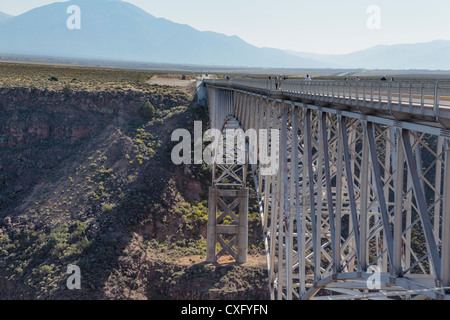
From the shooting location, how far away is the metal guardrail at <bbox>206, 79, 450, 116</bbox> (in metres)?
11.0

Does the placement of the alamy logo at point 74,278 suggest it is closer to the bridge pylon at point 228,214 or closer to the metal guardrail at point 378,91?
the bridge pylon at point 228,214

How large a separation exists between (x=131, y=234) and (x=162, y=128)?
15950mm

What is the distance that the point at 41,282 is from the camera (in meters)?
36.6

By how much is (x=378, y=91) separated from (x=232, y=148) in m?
23.2

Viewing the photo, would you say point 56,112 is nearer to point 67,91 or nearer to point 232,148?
point 67,91

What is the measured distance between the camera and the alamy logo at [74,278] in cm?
3584

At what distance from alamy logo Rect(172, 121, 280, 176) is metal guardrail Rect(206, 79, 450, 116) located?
2978mm

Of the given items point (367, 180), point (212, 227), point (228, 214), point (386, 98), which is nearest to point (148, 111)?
point (228, 214)

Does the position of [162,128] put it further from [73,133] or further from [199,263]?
[199,263]

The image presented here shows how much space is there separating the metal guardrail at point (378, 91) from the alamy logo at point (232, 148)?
298 centimetres

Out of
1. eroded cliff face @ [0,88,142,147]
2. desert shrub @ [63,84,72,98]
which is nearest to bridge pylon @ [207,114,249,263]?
eroded cliff face @ [0,88,142,147]

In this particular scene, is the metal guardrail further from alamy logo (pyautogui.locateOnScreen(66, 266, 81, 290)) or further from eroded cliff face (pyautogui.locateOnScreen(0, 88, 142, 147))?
eroded cliff face (pyautogui.locateOnScreen(0, 88, 142, 147))

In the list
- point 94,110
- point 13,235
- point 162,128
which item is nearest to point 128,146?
point 162,128

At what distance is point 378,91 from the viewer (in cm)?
1541
